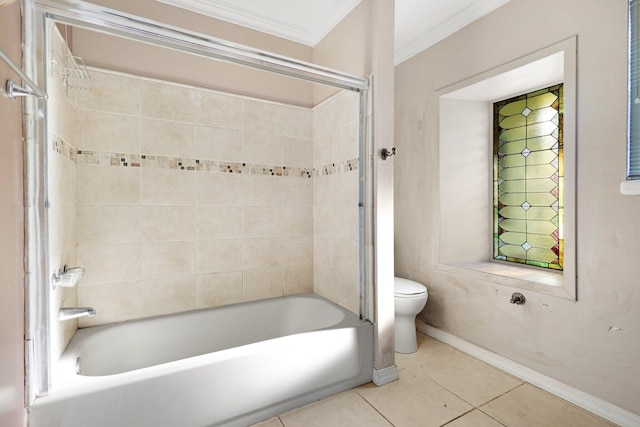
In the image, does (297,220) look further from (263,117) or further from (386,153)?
(386,153)

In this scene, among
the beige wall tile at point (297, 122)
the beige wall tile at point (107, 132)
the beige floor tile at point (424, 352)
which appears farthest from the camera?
the beige wall tile at point (297, 122)

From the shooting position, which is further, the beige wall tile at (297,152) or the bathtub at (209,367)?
the beige wall tile at (297,152)

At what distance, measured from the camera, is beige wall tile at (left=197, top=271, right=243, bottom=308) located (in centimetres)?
201

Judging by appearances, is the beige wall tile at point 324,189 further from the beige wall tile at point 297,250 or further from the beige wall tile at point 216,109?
the beige wall tile at point 216,109

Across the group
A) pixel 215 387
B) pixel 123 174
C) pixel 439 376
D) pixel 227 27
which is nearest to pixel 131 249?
pixel 123 174

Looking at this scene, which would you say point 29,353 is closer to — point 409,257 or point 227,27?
point 227,27

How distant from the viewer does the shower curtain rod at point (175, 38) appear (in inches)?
44.0

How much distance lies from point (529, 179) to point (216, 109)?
229 cm

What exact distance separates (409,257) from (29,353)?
2361mm

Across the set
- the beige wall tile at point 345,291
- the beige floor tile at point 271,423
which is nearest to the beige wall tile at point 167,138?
the beige wall tile at point 345,291

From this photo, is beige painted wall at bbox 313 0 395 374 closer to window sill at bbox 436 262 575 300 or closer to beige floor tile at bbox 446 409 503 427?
beige floor tile at bbox 446 409 503 427

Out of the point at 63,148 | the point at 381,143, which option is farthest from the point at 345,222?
the point at 63,148

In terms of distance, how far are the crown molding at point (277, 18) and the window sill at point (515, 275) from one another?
1929 millimetres

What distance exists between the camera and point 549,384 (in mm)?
1709
